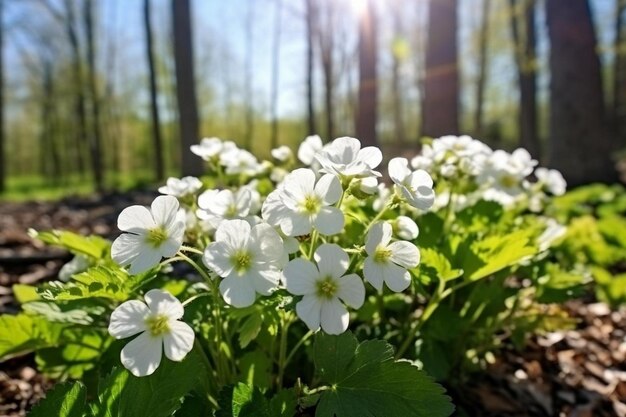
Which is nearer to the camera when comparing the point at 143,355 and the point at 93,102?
the point at 143,355

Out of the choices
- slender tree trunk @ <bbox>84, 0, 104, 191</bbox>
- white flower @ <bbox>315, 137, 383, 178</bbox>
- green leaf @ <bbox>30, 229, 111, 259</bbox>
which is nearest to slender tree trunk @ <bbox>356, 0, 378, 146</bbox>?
slender tree trunk @ <bbox>84, 0, 104, 191</bbox>

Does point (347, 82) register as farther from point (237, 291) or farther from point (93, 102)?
point (237, 291)

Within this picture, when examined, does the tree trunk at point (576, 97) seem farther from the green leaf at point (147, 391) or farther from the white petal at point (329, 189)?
the green leaf at point (147, 391)

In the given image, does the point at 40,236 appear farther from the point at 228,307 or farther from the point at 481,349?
the point at 481,349

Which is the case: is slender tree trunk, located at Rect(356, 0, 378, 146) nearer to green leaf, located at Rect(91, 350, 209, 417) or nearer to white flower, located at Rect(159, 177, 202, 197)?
white flower, located at Rect(159, 177, 202, 197)

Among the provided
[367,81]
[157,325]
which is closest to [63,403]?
[157,325]

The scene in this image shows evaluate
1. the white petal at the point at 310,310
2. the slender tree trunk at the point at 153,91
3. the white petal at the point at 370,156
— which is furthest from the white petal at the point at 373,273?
the slender tree trunk at the point at 153,91
